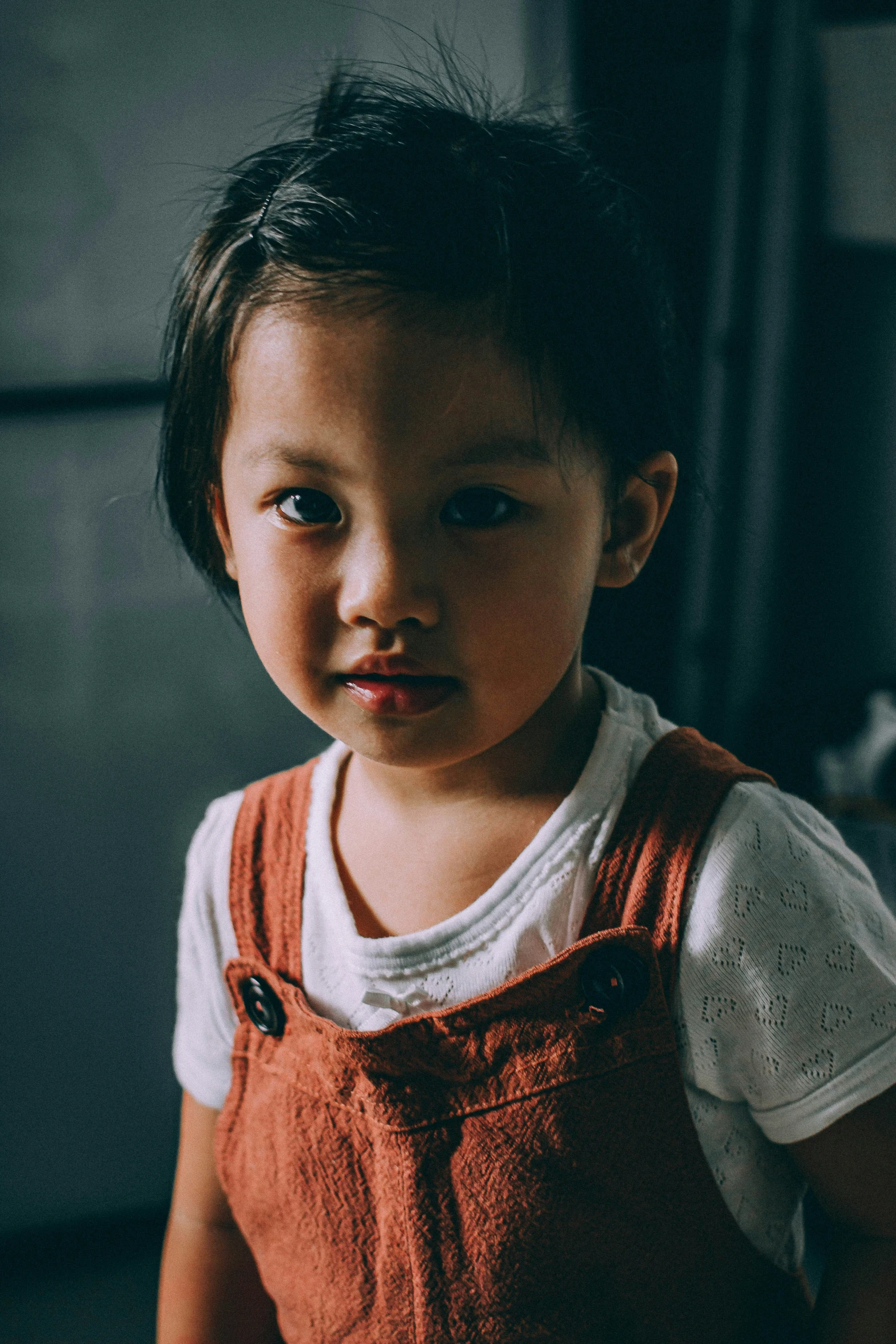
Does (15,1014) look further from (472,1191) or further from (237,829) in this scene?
(472,1191)

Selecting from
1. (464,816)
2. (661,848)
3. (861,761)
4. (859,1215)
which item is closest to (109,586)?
(464,816)

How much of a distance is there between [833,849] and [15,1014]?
0.87 m

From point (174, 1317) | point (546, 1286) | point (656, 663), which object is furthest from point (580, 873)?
point (656, 663)

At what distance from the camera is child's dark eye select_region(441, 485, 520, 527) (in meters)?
0.49

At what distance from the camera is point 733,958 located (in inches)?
20.5

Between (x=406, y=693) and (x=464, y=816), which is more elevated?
(x=406, y=693)

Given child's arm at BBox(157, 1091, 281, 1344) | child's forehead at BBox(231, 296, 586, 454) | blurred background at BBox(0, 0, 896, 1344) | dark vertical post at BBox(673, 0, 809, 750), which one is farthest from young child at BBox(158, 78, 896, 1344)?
dark vertical post at BBox(673, 0, 809, 750)

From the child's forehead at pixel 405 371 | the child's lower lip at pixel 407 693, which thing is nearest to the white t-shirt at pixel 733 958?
the child's lower lip at pixel 407 693

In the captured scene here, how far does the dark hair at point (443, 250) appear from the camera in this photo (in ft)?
1.61

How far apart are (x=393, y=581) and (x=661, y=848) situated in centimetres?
20

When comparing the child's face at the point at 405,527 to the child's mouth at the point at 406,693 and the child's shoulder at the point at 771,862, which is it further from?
the child's shoulder at the point at 771,862

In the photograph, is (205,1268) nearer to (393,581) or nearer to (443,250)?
(393,581)

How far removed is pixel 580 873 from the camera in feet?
1.84

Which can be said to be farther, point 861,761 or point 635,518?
point 861,761
